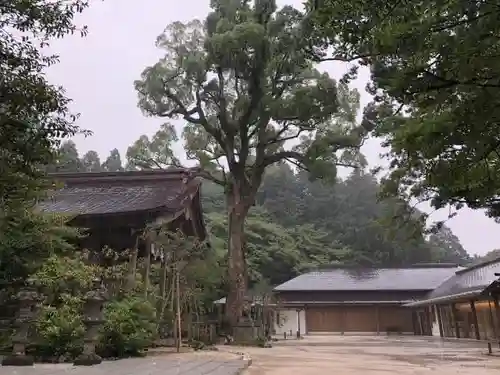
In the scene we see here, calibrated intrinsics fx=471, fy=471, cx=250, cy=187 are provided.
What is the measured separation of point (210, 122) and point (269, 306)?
11.7 meters

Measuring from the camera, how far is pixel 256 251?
43.1 metres

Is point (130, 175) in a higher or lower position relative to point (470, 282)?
higher

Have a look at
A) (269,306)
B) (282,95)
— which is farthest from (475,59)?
(269,306)

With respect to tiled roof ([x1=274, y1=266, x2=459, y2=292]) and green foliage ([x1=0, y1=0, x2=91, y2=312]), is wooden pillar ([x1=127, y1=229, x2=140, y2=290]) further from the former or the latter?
tiled roof ([x1=274, y1=266, x2=459, y2=292])

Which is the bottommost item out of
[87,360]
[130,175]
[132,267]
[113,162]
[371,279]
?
[87,360]

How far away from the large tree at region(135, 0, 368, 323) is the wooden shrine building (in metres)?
3.22

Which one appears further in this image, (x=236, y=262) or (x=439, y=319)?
(x=439, y=319)

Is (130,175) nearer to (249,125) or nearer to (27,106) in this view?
(249,125)

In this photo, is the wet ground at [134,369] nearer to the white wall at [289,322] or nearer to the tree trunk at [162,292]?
the tree trunk at [162,292]

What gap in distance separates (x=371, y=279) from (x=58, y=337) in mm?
31446

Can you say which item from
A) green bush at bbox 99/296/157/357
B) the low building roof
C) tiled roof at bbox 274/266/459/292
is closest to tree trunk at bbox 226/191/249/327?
green bush at bbox 99/296/157/357

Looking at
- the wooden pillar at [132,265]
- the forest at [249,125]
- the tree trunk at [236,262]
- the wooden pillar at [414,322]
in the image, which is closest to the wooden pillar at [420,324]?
the wooden pillar at [414,322]

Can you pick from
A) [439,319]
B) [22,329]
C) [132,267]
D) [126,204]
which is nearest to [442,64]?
[22,329]

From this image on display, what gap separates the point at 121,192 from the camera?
46.6ft
